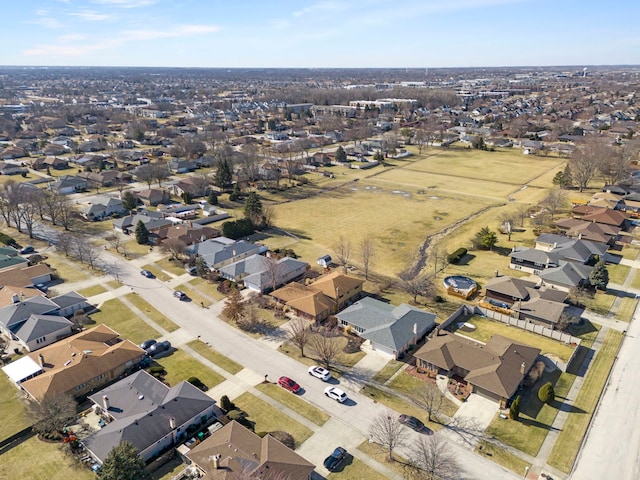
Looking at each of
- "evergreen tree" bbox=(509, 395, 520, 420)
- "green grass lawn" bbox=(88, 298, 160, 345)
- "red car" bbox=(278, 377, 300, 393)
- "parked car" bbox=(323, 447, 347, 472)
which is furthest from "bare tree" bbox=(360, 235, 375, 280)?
"parked car" bbox=(323, 447, 347, 472)

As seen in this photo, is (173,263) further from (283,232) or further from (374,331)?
(374,331)

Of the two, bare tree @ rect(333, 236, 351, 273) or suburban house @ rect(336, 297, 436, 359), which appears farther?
bare tree @ rect(333, 236, 351, 273)

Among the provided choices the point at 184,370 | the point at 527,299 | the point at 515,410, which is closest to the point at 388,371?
the point at 515,410

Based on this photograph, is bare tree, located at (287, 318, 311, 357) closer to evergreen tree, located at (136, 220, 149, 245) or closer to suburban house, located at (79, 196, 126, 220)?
evergreen tree, located at (136, 220, 149, 245)

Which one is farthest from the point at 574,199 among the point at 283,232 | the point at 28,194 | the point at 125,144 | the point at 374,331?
the point at 125,144

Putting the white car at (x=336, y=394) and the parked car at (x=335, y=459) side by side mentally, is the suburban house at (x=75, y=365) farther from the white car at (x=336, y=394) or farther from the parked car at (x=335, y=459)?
the parked car at (x=335, y=459)

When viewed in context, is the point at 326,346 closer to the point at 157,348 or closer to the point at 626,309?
the point at 157,348
